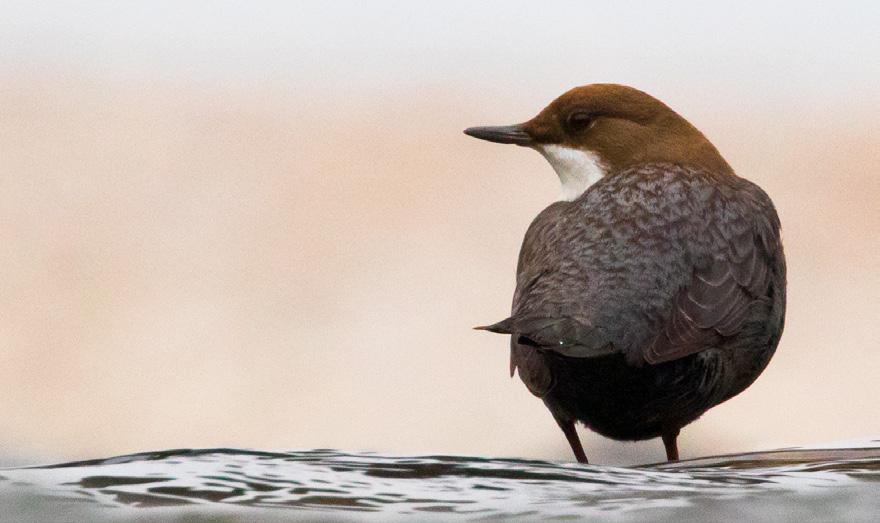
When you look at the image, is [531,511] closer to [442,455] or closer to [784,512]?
[784,512]

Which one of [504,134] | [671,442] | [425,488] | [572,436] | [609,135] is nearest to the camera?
[425,488]

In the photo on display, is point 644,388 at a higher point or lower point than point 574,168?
lower

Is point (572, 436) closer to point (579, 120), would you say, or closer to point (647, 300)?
point (647, 300)

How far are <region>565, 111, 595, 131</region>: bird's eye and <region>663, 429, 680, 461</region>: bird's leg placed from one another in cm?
141

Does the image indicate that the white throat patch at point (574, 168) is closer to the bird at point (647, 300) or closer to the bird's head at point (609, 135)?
the bird's head at point (609, 135)

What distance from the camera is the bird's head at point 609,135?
531 centimetres

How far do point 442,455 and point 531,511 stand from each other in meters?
0.98

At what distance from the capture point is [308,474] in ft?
8.82

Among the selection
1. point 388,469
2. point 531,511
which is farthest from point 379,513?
point 388,469

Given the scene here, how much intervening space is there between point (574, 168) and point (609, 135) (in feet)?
0.67

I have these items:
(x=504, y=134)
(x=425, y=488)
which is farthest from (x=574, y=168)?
(x=425, y=488)

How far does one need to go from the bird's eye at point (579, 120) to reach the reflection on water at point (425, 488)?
7.88 feet

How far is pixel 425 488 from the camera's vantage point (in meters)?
2.52

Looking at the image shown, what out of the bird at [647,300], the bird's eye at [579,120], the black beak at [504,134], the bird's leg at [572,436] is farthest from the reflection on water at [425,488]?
the black beak at [504,134]
